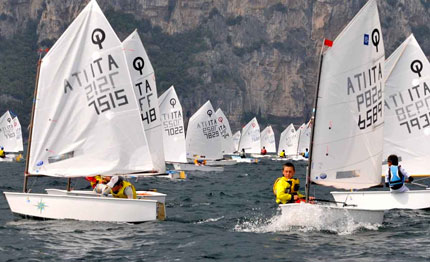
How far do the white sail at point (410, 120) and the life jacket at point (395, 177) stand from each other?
4.70 metres

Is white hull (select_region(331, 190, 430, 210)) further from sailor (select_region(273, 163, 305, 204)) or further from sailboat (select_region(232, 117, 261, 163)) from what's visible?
sailboat (select_region(232, 117, 261, 163))

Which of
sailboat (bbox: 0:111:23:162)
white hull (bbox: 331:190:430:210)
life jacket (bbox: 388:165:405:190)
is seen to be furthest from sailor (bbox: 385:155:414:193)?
sailboat (bbox: 0:111:23:162)

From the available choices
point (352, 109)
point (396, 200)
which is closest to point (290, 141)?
point (396, 200)

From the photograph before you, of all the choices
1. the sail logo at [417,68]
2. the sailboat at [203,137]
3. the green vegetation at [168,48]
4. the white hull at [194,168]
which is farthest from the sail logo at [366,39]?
the green vegetation at [168,48]

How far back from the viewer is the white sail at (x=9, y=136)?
73075 mm

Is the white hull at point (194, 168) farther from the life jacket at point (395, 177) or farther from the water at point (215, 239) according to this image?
the life jacket at point (395, 177)

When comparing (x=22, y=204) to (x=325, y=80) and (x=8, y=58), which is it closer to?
(x=325, y=80)

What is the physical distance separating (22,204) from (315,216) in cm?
766

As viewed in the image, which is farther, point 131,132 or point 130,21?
point 130,21

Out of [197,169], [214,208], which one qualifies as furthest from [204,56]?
[214,208]

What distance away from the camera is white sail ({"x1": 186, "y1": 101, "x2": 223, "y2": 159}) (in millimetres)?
52188

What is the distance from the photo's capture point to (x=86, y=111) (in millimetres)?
19688

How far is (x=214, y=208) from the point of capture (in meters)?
24.4

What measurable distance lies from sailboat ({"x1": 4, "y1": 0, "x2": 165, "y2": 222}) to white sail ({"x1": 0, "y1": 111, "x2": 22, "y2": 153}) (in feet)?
183
